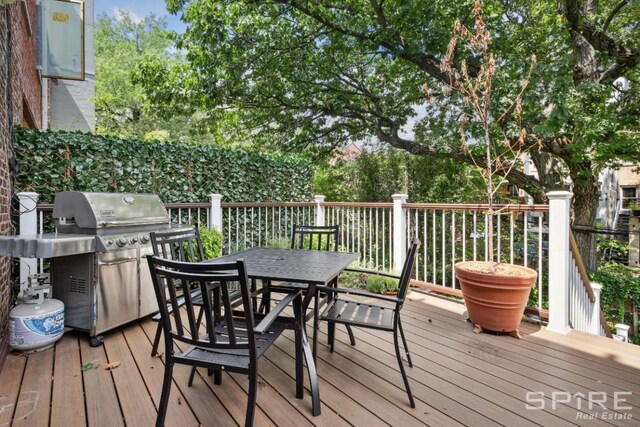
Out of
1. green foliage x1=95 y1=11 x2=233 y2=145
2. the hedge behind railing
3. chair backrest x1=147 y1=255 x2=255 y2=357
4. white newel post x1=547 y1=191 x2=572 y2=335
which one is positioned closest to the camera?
chair backrest x1=147 y1=255 x2=255 y2=357

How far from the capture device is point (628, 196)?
14.1 meters

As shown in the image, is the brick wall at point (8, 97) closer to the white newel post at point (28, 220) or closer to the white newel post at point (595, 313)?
the white newel post at point (28, 220)

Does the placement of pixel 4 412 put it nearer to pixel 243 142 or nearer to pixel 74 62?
pixel 74 62

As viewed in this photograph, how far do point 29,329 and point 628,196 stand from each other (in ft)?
64.9

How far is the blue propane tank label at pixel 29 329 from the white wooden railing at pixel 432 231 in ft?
3.54

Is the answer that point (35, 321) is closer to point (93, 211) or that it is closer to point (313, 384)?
point (93, 211)

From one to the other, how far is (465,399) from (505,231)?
17.0 ft

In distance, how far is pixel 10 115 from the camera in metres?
2.93

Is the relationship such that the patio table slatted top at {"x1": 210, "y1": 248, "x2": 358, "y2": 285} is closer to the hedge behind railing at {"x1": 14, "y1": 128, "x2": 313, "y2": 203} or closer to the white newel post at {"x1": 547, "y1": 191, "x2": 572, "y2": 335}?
the white newel post at {"x1": 547, "y1": 191, "x2": 572, "y2": 335}

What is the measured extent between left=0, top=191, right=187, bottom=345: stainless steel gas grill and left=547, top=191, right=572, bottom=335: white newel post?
3772 mm

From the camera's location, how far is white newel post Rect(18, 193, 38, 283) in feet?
9.70

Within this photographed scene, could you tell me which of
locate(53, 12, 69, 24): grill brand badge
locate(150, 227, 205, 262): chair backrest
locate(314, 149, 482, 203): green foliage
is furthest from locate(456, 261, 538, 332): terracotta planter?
locate(53, 12, 69, 24): grill brand badge

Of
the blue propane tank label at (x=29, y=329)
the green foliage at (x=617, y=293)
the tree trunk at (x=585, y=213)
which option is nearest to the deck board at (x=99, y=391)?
the blue propane tank label at (x=29, y=329)

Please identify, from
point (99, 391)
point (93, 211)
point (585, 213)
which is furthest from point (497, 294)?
point (585, 213)
